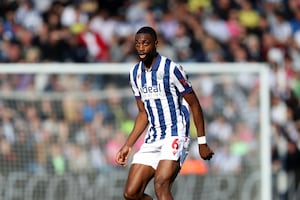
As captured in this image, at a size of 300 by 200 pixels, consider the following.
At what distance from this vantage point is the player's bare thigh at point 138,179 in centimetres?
980

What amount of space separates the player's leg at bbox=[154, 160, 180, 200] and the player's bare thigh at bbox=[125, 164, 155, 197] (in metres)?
0.16

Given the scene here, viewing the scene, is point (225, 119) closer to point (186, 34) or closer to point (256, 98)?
point (256, 98)

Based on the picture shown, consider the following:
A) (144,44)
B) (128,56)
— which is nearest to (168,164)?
(144,44)

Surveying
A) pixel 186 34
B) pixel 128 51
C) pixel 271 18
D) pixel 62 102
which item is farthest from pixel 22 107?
pixel 271 18

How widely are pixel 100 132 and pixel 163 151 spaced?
432 centimetres

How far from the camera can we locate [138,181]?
9.83 m

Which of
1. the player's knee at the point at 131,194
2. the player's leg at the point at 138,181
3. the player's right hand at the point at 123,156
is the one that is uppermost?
the player's right hand at the point at 123,156

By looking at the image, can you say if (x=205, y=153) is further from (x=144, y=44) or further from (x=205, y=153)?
(x=144, y=44)

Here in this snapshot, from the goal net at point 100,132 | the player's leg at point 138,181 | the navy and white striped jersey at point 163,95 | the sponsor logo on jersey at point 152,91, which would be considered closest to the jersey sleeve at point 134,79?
the navy and white striped jersey at point 163,95

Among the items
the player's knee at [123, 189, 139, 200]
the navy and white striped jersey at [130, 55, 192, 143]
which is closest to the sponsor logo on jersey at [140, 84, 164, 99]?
the navy and white striped jersey at [130, 55, 192, 143]

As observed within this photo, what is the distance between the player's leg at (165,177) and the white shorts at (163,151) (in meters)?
0.07

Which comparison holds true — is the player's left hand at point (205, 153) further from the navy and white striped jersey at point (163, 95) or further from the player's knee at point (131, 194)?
the player's knee at point (131, 194)

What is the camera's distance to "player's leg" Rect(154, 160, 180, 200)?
9.57 m

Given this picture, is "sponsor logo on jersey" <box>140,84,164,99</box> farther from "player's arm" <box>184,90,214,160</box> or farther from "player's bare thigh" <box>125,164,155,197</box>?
"player's bare thigh" <box>125,164,155,197</box>
